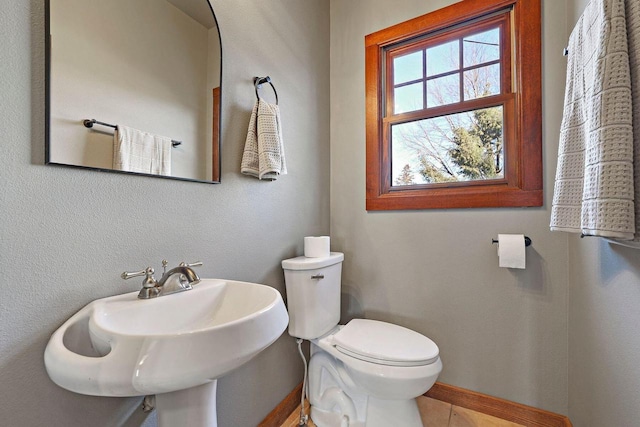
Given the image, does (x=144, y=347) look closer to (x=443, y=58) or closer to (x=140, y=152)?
(x=140, y=152)

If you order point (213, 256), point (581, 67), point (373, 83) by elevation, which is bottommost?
point (213, 256)

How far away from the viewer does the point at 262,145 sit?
119cm

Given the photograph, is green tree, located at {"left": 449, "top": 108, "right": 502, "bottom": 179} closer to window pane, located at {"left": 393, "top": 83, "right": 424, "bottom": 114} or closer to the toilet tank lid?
window pane, located at {"left": 393, "top": 83, "right": 424, "bottom": 114}

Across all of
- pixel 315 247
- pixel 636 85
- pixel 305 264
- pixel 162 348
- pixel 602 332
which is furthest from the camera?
pixel 315 247

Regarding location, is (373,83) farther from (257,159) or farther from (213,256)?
(213,256)

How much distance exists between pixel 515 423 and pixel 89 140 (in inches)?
84.7

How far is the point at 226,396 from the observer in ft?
3.56

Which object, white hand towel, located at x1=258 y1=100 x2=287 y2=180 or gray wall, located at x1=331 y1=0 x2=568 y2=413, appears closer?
white hand towel, located at x1=258 y1=100 x2=287 y2=180

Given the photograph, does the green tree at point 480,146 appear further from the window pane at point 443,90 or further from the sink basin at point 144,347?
the sink basin at point 144,347

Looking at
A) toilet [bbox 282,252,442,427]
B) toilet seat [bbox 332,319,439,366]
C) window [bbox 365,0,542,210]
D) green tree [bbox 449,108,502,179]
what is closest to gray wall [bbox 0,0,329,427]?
toilet [bbox 282,252,442,427]

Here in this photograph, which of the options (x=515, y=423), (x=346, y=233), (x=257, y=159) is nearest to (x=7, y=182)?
(x=257, y=159)

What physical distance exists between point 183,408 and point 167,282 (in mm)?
342

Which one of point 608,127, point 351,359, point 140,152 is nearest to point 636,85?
point 608,127

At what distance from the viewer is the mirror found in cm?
70
